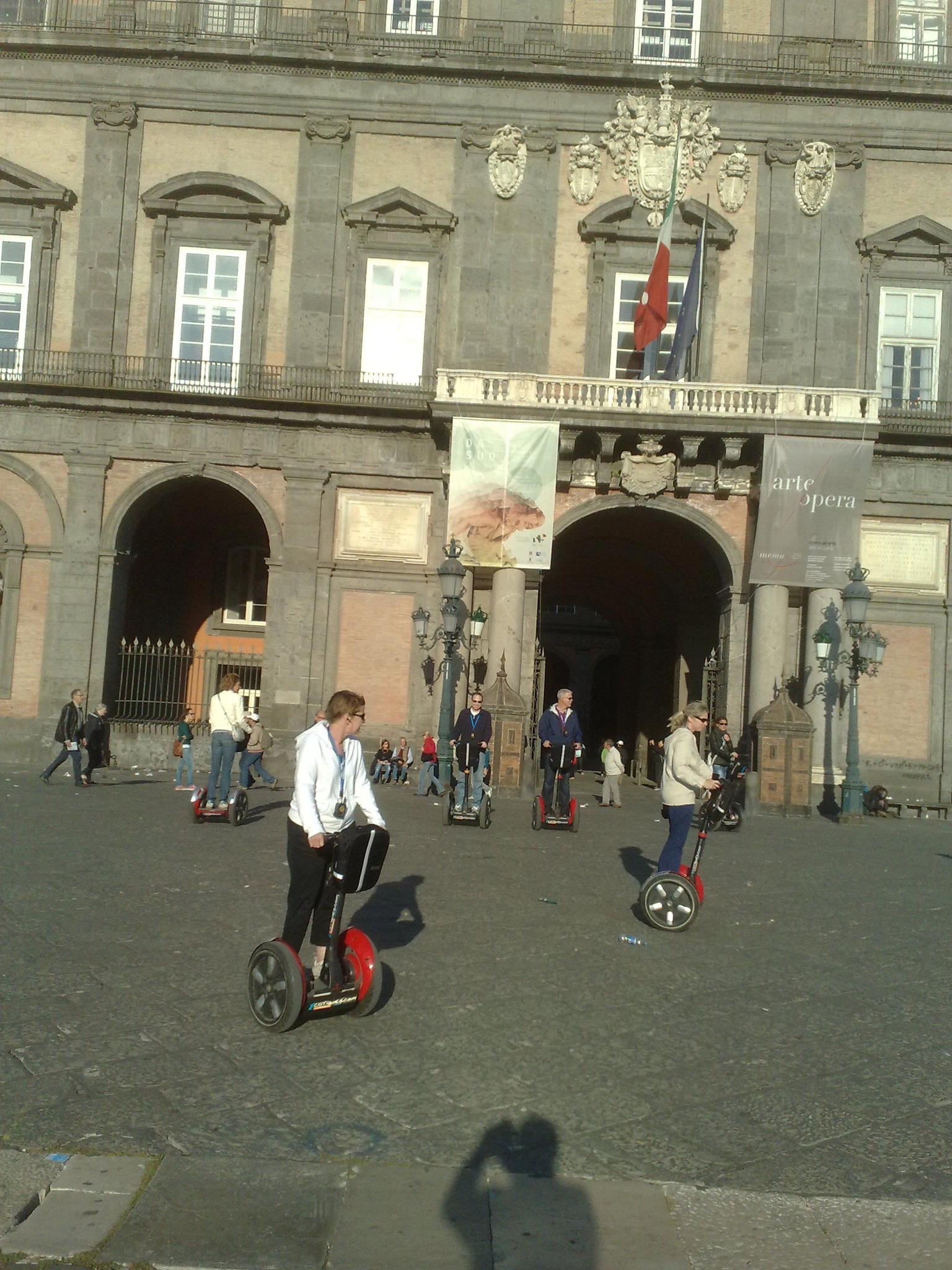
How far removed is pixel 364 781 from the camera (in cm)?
612

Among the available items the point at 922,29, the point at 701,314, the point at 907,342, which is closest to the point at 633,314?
the point at 701,314

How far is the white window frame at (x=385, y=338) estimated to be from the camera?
24.1 metres

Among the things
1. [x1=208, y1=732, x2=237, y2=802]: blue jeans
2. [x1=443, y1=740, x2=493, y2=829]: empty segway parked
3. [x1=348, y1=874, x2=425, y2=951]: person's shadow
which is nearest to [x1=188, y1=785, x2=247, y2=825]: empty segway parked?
[x1=208, y1=732, x2=237, y2=802]: blue jeans

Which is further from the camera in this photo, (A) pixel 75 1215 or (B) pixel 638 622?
(B) pixel 638 622

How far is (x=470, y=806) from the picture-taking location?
608 inches

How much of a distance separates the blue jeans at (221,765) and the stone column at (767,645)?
448 inches

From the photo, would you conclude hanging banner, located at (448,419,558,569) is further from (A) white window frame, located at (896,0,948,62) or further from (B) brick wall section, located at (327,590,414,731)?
(A) white window frame, located at (896,0,948,62)

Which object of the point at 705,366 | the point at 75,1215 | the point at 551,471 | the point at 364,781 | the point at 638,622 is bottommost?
the point at 75,1215

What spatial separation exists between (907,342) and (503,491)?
909 cm

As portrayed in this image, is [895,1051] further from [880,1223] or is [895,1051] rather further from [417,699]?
[417,699]

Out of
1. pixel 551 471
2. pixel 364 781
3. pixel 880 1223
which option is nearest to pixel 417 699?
pixel 551 471

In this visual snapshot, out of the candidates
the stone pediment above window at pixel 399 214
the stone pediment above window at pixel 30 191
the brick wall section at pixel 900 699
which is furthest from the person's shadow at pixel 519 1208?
the stone pediment above window at pixel 30 191

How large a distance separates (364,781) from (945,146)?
75.8ft

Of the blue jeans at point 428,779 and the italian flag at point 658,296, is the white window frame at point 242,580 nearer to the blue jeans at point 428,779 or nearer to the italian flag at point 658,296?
the blue jeans at point 428,779
